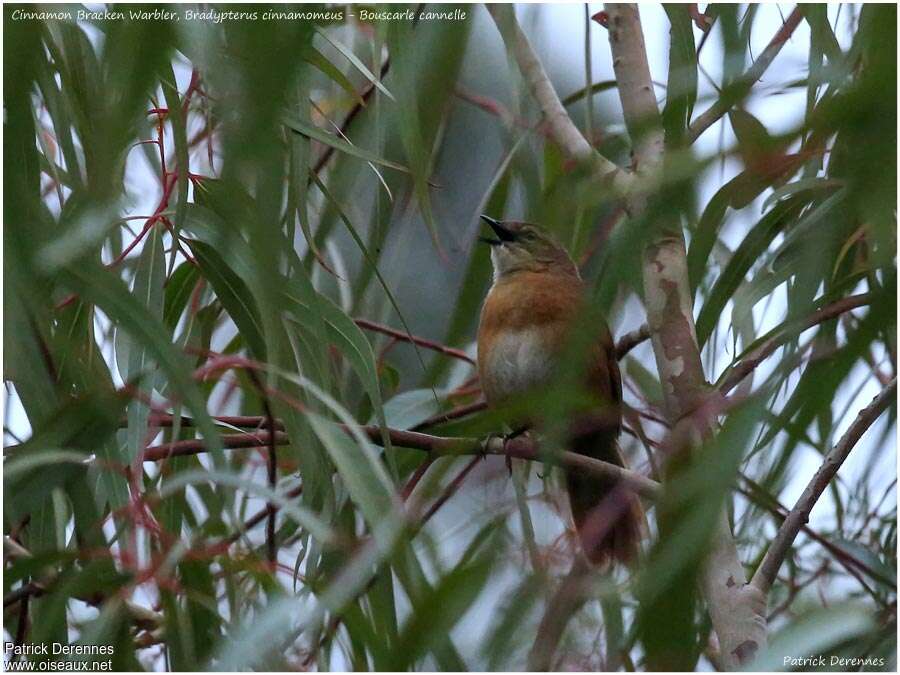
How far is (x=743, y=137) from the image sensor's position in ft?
3.71

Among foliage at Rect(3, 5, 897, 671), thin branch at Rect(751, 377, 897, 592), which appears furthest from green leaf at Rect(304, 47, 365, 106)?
thin branch at Rect(751, 377, 897, 592)

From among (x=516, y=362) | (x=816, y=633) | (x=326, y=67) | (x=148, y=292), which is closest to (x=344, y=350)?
(x=148, y=292)

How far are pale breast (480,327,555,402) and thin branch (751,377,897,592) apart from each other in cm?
92

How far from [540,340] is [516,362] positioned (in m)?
0.12

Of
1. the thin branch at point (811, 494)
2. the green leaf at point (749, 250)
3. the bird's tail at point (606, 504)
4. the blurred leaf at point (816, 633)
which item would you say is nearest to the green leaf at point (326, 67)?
the green leaf at point (749, 250)

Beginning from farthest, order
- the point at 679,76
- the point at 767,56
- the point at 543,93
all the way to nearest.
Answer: the point at 543,93
the point at 767,56
the point at 679,76

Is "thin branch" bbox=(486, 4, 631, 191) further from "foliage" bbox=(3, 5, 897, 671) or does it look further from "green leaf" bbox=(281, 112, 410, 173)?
"green leaf" bbox=(281, 112, 410, 173)

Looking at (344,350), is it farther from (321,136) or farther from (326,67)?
(326,67)

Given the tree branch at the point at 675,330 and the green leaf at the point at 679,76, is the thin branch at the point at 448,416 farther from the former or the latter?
the green leaf at the point at 679,76

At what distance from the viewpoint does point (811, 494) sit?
1.75 meters

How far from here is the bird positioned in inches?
106

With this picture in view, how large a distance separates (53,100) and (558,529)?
52.9 inches

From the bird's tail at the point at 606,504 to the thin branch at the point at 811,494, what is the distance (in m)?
0.24

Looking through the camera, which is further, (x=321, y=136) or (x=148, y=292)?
(x=148, y=292)
